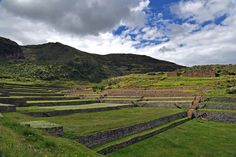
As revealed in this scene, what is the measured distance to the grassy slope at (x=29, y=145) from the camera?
29.9 ft

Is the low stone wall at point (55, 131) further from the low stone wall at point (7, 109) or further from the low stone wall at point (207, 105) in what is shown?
the low stone wall at point (207, 105)

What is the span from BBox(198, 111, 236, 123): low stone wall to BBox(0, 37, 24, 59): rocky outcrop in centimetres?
14468

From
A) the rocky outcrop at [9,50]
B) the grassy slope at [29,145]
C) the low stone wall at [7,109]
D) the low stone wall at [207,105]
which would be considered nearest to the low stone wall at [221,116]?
the low stone wall at [207,105]

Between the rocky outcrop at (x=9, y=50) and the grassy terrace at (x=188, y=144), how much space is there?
150425mm

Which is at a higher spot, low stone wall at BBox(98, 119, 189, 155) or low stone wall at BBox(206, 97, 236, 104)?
low stone wall at BBox(206, 97, 236, 104)

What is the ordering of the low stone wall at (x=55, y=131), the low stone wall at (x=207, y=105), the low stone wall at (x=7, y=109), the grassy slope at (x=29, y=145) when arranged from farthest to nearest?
the low stone wall at (x=207, y=105) → the low stone wall at (x=7, y=109) → the low stone wall at (x=55, y=131) → the grassy slope at (x=29, y=145)

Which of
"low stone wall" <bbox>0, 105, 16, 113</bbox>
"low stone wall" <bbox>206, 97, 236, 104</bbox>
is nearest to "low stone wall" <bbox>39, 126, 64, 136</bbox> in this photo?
"low stone wall" <bbox>0, 105, 16, 113</bbox>

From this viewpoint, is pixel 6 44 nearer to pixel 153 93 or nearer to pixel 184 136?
pixel 153 93

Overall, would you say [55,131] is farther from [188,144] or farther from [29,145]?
[188,144]

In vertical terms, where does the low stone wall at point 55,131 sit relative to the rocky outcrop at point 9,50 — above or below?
below

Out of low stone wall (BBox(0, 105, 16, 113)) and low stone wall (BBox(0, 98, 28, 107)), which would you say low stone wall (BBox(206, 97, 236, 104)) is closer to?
low stone wall (BBox(0, 98, 28, 107))

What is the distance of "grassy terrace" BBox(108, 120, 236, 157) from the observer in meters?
18.6

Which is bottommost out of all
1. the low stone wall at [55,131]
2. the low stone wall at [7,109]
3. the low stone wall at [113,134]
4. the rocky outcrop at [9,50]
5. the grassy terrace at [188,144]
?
the grassy terrace at [188,144]

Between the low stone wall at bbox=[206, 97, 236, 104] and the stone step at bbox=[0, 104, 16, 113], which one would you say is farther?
the low stone wall at bbox=[206, 97, 236, 104]
